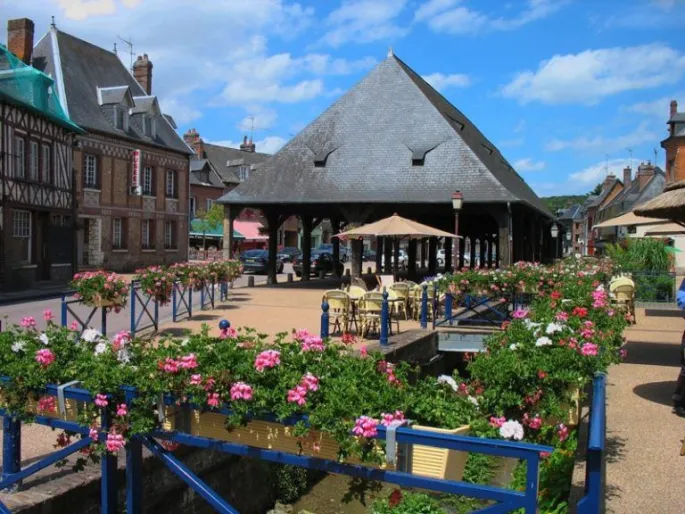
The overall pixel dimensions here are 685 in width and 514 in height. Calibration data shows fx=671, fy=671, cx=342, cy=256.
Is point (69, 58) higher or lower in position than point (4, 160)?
higher

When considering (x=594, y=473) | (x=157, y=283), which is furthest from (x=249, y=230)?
(x=594, y=473)

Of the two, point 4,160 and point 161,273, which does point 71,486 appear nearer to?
point 161,273

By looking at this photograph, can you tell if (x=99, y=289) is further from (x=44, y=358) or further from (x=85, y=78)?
(x=85, y=78)

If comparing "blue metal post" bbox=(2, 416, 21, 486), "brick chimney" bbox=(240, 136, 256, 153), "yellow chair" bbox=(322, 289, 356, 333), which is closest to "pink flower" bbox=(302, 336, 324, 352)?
"blue metal post" bbox=(2, 416, 21, 486)

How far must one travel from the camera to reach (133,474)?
10.6 feet

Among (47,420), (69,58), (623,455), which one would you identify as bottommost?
(623,455)

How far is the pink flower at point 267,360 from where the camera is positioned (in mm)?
2977

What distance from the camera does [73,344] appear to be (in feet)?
12.2

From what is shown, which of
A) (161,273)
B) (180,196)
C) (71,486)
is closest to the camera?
(71,486)

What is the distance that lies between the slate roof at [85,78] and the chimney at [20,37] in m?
1.53

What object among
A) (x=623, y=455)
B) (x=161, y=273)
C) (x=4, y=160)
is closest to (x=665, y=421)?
(x=623, y=455)

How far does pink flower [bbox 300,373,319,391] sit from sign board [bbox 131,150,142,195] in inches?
1088

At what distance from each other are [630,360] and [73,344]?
740 cm

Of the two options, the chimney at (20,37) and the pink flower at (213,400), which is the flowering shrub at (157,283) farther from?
the chimney at (20,37)
